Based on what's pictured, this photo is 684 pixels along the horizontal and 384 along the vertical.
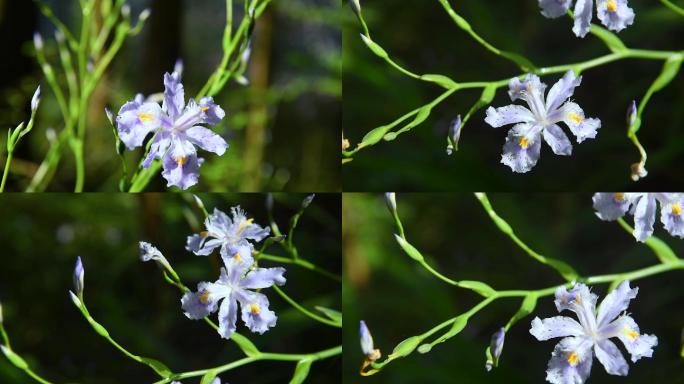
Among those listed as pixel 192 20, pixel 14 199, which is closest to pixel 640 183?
pixel 14 199

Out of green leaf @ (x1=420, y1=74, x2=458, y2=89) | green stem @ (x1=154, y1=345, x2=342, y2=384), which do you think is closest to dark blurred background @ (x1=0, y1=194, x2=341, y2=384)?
green stem @ (x1=154, y1=345, x2=342, y2=384)

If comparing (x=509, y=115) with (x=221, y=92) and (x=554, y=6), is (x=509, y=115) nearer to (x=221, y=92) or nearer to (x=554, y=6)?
(x=554, y=6)

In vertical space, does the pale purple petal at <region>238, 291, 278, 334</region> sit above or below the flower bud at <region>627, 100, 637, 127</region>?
below

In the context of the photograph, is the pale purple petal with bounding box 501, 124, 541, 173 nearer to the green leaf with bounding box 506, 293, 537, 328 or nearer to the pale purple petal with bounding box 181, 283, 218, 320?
the green leaf with bounding box 506, 293, 537, 328

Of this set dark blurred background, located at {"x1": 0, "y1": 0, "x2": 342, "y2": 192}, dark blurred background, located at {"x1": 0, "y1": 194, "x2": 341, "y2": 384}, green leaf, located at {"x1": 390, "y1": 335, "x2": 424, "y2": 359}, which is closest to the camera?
green leaf, located at {"x1": 390, "y1": 335, "x2": 424, "y2": 359}

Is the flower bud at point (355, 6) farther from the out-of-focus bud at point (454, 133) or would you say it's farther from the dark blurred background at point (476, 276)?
the dark blurred background at point (476, 276)

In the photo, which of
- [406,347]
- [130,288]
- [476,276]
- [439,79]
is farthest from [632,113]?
[130,288]

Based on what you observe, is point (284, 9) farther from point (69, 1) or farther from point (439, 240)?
point (439, 240)
